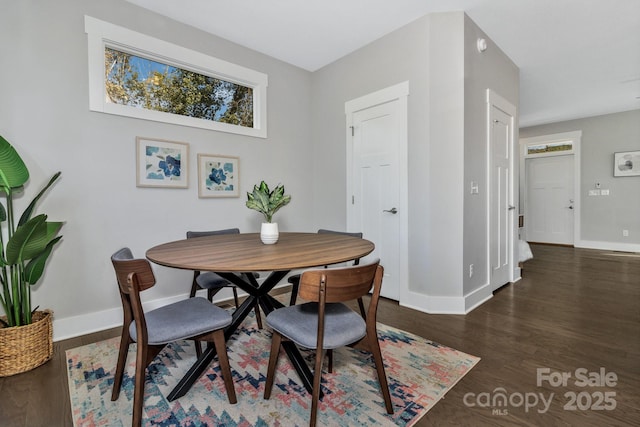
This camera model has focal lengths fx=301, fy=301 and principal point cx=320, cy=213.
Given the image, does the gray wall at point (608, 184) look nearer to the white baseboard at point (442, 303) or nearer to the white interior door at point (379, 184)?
the white baseboard at point (442, 303)

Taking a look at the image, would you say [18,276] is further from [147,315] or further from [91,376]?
[147,315]

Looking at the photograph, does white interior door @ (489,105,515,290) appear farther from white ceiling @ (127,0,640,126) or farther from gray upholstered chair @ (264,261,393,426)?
gray upholstered chair @ (264,261,393,426)

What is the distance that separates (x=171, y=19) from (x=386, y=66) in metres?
2.11

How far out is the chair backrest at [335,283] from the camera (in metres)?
1.21

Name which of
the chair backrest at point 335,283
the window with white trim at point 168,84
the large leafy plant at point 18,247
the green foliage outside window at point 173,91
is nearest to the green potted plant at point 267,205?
the chair backrest at point 335,283

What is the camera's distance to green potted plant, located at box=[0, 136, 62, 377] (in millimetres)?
1767

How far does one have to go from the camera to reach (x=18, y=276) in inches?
75.6

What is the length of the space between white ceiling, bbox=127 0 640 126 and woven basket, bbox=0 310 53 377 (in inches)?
102

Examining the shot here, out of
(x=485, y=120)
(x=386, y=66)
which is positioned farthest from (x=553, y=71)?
(x=386, y=66)

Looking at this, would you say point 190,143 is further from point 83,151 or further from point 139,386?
point 139,386

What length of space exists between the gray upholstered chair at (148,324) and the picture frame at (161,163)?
1325 mm

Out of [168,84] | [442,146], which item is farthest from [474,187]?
[168,84]

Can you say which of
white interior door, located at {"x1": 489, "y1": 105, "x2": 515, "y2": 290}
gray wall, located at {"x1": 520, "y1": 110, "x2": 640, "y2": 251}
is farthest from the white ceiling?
gray wall, located at {"x1": 520, "y1": 110, "x2": 640, "y2": 251}

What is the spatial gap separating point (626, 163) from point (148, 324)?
798 cm
